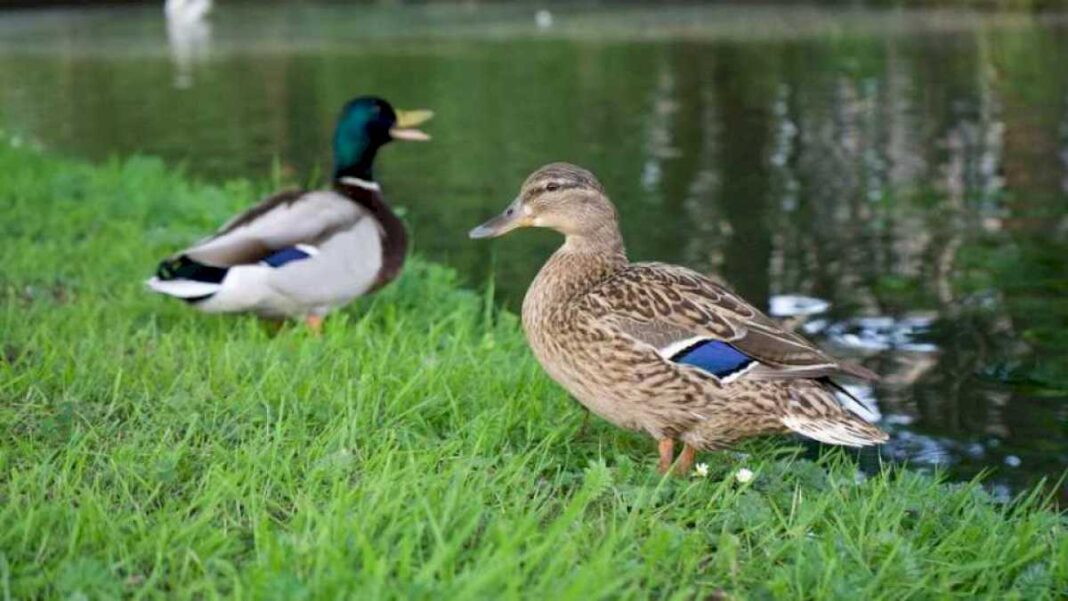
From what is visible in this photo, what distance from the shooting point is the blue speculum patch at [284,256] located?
5656 millimetres

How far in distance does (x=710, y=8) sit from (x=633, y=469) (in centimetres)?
3401

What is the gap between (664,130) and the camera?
14305 millimetres

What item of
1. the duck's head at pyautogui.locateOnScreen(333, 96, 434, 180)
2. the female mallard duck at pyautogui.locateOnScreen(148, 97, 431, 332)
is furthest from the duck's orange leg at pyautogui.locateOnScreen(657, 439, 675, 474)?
the duck's head at pyautogui.locateOnScreen(333, 96, 434, 180)

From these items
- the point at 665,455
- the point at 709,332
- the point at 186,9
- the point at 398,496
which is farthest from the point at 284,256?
the point at 186,9

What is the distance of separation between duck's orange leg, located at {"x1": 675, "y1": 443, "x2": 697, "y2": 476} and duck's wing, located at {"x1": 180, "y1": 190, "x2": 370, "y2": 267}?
2.02 meters

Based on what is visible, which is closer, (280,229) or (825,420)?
(825,420)

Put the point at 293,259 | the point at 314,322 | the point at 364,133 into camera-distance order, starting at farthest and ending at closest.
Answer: the point at 364,133, the point at 314,322, the point at 293,259

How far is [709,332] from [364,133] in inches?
110

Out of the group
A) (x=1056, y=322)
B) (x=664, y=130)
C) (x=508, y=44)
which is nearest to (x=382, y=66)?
(x=508, y=44)

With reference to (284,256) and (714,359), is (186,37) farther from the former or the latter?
(714,359)

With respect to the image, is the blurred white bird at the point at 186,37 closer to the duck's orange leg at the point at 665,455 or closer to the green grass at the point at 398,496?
the green grass at the point at 398,496

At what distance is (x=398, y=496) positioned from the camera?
3.49 metres

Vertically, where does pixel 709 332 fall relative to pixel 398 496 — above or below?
above

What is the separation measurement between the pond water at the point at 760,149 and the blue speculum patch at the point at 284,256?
4.08ft
